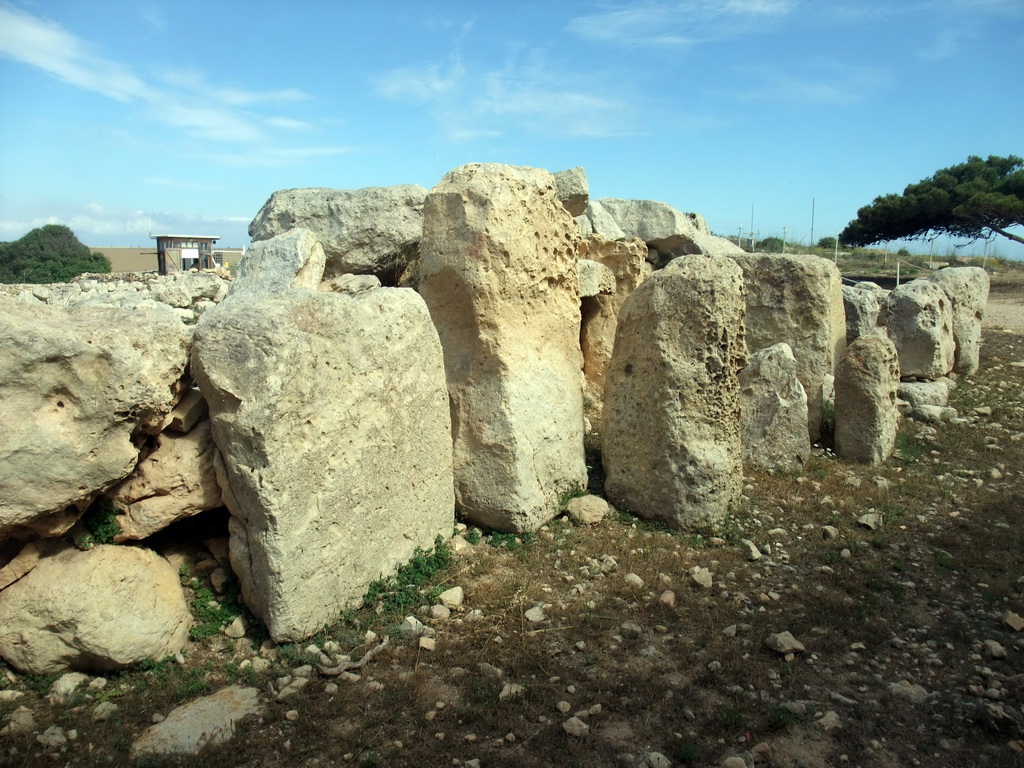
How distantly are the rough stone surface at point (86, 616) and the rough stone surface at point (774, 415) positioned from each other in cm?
467

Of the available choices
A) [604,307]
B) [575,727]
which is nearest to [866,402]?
[604,307]

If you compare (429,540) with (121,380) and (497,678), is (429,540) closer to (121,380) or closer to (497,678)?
(497,678)

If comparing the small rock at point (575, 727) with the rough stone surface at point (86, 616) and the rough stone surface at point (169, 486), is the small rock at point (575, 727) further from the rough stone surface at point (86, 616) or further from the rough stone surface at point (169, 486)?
the rough stone surface at point (169, 486)

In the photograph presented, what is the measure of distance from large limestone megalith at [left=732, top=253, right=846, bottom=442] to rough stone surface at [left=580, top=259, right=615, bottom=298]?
145 centimetres

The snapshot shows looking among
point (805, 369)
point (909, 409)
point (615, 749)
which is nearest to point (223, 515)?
point (615, 749)

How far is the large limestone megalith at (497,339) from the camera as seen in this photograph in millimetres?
5195

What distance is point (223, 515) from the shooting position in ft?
15.2

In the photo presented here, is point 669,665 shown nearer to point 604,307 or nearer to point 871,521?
point 871,521

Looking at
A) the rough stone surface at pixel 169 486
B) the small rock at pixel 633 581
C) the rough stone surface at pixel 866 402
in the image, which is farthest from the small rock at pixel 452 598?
the rough stone surface at pixel 866 402

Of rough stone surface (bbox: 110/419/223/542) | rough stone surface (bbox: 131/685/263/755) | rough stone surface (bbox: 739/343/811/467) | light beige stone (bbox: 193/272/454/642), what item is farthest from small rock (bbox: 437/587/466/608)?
rough stone surface (bbox: 739/343/811/467)

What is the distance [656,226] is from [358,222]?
17.1 ft

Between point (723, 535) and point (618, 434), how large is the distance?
1.01 metres

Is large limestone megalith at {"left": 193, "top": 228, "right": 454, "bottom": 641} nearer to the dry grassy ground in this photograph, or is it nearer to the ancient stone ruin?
the ancient stone ruin

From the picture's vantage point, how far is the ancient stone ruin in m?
3.68
